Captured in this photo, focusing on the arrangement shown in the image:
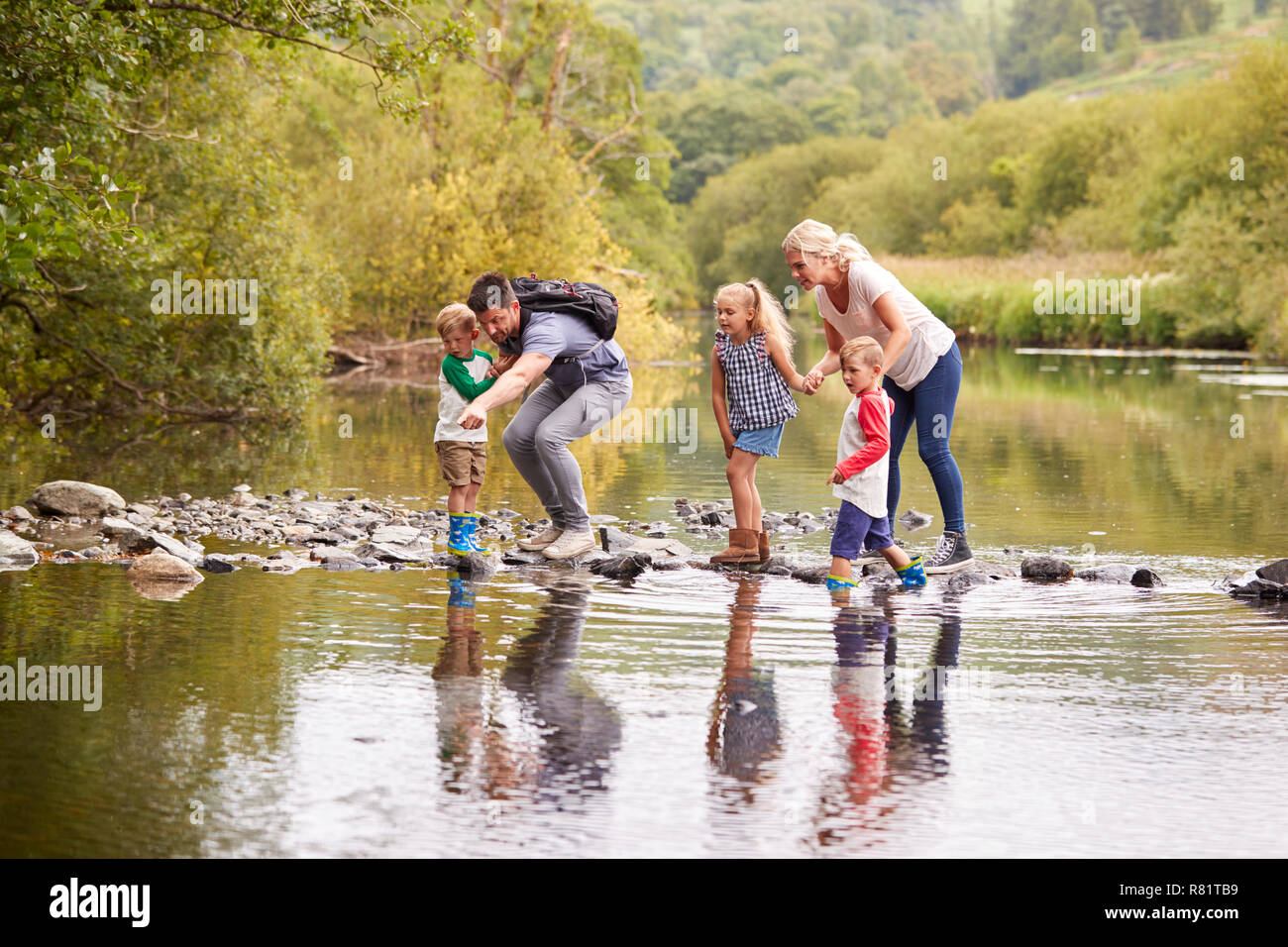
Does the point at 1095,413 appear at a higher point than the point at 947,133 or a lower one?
lower

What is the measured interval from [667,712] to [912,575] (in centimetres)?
362

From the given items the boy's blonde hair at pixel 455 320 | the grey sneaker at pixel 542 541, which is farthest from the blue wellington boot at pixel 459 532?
the boy's blonde hair at pixel 455 320

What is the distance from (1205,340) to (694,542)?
40.3 metres

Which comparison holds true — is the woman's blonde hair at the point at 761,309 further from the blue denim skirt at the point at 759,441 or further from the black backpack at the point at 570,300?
the black backpack at the point at 570,300

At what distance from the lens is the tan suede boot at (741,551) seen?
10320 millimetres

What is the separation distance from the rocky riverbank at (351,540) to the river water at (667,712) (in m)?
0.24

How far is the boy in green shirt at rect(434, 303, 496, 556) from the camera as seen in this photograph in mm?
10805

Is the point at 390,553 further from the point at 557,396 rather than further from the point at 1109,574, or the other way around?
the point at 1109,574

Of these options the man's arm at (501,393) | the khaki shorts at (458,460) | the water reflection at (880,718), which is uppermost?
the man's arm at (501,393)

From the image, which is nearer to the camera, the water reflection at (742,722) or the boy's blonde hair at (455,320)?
the water reflection at (742,722)

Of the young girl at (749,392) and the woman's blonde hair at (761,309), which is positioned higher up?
the woman's blonde hair at (761,309)
